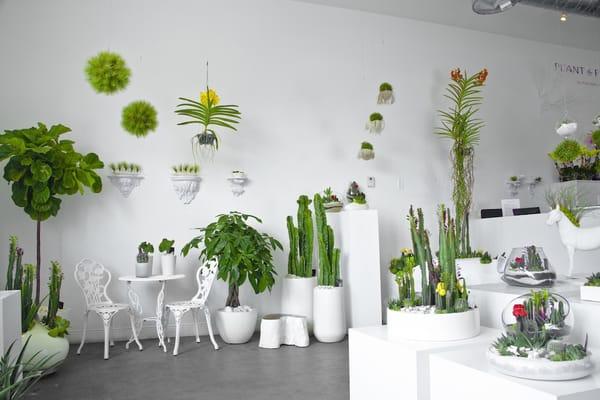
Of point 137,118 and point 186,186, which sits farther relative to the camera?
point 186,186

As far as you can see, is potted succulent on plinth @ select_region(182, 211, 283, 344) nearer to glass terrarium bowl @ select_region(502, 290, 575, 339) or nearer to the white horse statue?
the white horse statue

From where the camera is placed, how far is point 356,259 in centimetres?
→ 544

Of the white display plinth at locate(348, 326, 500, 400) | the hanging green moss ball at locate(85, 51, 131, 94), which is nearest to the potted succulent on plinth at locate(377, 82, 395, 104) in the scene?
the hanging green moss ball at locate(85, 51, 131, 94)

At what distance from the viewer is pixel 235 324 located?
4.97m

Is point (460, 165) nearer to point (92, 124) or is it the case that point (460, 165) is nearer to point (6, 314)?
point (92, 124)

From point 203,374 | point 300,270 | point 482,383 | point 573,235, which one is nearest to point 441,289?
point 482,383


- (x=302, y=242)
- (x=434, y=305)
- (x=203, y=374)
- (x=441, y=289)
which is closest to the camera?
(x=441, y=289)

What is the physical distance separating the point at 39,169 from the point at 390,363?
331 centimetres

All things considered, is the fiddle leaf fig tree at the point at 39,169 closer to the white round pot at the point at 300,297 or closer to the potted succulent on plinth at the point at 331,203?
the white round pot at the point at 300,297

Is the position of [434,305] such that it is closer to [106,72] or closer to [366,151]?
[366,151]

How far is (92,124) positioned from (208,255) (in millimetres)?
1860

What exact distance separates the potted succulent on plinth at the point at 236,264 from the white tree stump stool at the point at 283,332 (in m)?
0.23

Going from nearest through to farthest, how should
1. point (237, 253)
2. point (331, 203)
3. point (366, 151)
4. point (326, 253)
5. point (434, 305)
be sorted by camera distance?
point (434, 305), point (237, 253), point (326, 253), point (331, 203), point (366, 151)

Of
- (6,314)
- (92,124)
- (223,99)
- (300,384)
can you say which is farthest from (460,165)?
(6,314)
